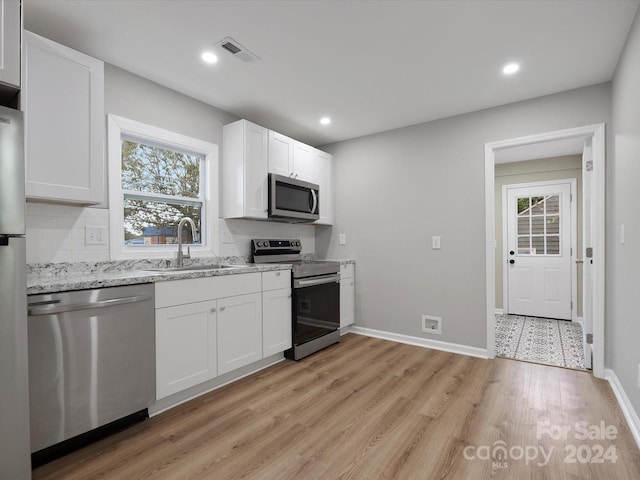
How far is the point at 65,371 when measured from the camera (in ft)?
5.42

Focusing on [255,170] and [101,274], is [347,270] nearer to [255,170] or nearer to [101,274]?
[255,170]

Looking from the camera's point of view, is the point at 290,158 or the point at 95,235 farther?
the point at 290,158

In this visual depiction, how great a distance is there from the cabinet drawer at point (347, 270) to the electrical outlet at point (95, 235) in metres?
2.31

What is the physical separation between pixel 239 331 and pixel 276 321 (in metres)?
0.42

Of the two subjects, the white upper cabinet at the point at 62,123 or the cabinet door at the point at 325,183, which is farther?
the cabinet door at the point at 325,183

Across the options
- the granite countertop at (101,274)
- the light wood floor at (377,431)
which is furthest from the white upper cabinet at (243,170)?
the light wood floor at (377,431)

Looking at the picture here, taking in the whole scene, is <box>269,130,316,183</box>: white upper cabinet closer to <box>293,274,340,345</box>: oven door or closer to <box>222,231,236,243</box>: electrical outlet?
<box>222,231,236,243</box>: electrical outlet

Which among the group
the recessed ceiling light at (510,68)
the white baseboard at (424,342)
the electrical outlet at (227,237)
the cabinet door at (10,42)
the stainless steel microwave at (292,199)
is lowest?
the white baseboard at (424,342)

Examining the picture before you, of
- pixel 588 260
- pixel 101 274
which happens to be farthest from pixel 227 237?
pixel 588 260

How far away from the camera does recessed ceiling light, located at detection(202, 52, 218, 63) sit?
2.28 meters

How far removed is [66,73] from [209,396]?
229cm

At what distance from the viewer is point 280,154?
3477mm

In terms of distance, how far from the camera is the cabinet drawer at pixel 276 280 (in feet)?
9.35

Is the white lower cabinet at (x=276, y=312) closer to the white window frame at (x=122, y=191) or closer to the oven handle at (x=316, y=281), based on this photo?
the oven handle at (x=316, y=281)
